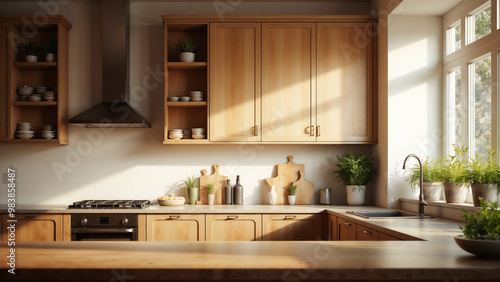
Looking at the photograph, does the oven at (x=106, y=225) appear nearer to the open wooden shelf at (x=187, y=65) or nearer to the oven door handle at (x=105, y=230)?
the oven door handle at (x=105, y=230)

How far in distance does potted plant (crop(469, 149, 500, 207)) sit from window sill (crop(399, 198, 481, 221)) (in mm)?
107

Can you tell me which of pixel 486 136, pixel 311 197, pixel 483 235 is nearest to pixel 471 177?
pixel 486 136

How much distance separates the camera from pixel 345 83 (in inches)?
173

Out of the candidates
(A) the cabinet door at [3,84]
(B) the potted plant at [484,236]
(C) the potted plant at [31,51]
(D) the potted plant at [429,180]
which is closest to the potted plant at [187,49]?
(C) the potted plant at [31,51]

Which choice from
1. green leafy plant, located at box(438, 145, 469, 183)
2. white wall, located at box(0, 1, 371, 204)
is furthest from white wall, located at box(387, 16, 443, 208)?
white wall, located at box(0, 1, 371, 204)

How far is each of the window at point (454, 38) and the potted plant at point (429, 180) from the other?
984 mm

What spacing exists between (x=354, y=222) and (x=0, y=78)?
11.1 feet

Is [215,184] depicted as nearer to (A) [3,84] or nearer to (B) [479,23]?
(A) [3,84]

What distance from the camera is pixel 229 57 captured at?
4.37m

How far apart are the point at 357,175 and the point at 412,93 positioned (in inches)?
35.1

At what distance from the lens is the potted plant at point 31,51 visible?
437 cm

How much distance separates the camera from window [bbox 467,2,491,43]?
3.42 m

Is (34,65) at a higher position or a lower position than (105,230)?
higher

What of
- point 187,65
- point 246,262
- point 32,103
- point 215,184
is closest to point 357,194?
point 215,184
